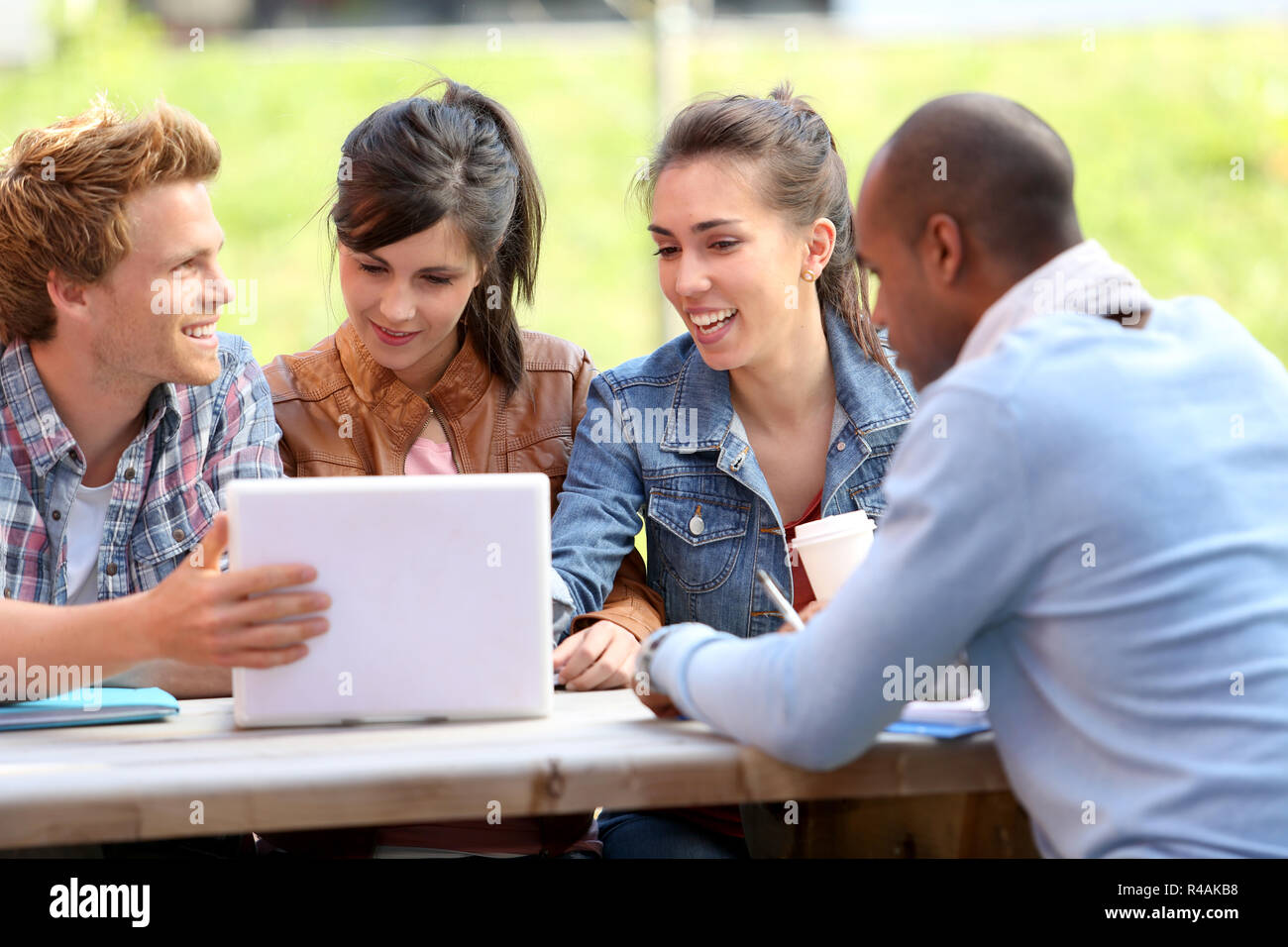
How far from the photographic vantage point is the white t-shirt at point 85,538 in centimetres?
215

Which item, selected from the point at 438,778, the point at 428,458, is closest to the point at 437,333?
the point at 428,458

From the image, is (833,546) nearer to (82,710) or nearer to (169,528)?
(82,710)

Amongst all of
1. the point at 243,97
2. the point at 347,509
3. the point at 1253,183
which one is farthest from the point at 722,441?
the point at 1253,183

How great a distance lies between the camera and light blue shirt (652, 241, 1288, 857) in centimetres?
125

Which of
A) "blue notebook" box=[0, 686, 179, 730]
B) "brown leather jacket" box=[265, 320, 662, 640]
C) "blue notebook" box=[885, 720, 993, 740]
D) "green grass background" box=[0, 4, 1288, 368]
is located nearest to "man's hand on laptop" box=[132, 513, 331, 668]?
"blue notebook" box=[0, 686, 179, 730]

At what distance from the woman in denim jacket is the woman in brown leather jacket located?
0.12 meters

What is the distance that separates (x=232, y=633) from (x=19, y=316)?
103cm

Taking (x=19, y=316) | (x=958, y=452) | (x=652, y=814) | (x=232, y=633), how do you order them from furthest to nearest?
(x=19, y=316) → (x=652, y=814) → (x=232, y=633) → (x=958, y=452)

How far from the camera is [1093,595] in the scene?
4.18 ft

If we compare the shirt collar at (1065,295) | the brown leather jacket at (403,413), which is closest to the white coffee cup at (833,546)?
the shirt collar at (1065,295)

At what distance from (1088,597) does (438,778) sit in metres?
0.66

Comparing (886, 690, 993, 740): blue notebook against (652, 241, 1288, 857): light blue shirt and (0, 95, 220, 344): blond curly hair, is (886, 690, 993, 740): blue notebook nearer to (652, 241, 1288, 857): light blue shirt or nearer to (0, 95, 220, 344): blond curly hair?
(652, 241, 1288, 857): light blue shirt

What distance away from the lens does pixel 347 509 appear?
147 cm
